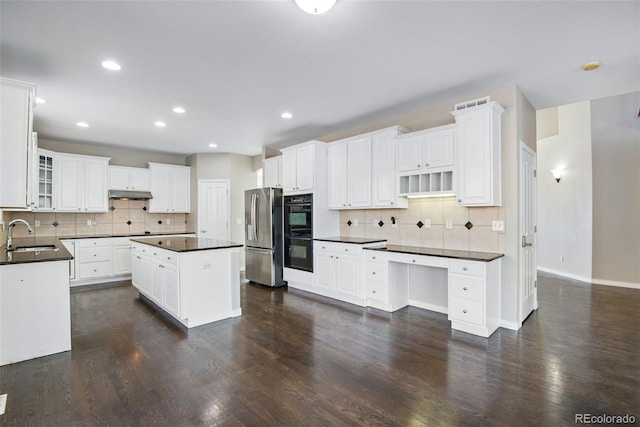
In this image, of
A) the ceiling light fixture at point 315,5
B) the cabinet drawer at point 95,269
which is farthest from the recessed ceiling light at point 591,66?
the cabinet drawer at point 95,269

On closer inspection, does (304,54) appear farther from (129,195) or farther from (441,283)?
(129,195)

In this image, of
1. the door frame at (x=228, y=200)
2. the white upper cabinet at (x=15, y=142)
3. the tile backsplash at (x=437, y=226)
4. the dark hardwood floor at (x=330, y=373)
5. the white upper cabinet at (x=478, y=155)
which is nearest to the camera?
the dark hardwood floor at (x=330, y=373)

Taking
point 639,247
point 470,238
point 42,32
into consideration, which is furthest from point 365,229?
point 639,247

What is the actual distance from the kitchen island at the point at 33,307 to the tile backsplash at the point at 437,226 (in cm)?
376

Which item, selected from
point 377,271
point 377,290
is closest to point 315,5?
point 377,271

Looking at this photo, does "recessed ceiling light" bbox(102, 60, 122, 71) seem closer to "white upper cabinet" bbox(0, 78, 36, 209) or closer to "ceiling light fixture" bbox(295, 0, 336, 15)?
"white upper cabinet" bbox(0, 78, 36, 209)

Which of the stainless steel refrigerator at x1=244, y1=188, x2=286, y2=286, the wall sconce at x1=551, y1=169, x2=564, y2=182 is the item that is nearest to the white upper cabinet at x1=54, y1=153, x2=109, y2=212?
the stainless steel refrigerator at x1=244, y1=188, x2=286, y2=286

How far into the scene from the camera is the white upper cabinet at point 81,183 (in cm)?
568

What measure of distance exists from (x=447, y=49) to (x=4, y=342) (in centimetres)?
460

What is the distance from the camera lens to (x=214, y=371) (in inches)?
101

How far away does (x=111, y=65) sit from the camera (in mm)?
3008

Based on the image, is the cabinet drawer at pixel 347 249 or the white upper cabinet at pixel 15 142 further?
the cabinet drawer at pixel 347 249

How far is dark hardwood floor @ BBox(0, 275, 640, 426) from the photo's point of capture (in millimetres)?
2023

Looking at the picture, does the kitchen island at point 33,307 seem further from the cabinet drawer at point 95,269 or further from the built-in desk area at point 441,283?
the built-in desk area at point 441,283
